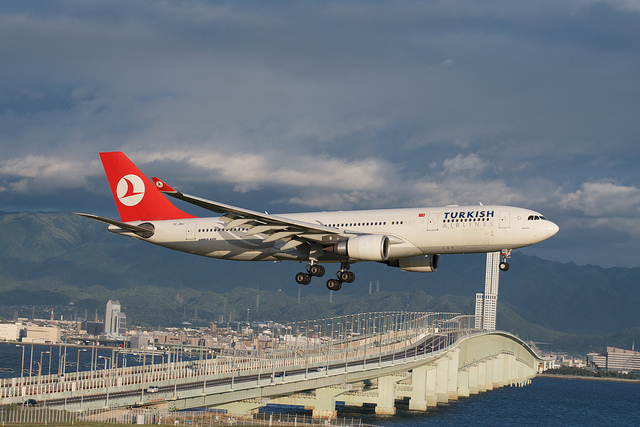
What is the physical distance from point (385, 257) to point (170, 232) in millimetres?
22873

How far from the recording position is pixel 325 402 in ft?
492

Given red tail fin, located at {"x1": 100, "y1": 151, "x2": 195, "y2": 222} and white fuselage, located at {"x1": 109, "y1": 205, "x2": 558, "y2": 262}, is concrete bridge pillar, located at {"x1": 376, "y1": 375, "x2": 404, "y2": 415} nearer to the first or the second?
red tail fin, located at {"x1": 100, "y1": 151, "x2": 195, "y2": 222}

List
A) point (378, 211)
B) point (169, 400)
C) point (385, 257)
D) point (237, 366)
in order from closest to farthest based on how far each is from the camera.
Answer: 1. point (385, 257)
2. point (378, 211)
3. point (169, 400)
4. point (237, 366)

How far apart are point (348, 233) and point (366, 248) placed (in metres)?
3.61

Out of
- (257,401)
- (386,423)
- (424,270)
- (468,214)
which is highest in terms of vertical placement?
(468,214)

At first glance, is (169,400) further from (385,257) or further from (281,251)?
(385,257)

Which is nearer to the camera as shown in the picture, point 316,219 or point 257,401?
point 316,219

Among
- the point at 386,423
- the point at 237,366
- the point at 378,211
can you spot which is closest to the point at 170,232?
the point at 378,211

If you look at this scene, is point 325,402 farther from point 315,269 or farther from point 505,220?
point 505,220

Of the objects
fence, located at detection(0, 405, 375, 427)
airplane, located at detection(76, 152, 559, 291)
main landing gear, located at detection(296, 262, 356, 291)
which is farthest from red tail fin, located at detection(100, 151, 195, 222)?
fence, located at detection(0, 405, 375, 427)

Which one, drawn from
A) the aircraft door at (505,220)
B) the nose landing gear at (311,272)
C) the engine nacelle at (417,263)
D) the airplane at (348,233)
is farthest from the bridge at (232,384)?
the aircraft door at (505,220)

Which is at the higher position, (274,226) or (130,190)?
(130,190)

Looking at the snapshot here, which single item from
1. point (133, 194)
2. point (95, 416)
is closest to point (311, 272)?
point (133, 194)

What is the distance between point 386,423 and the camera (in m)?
168
